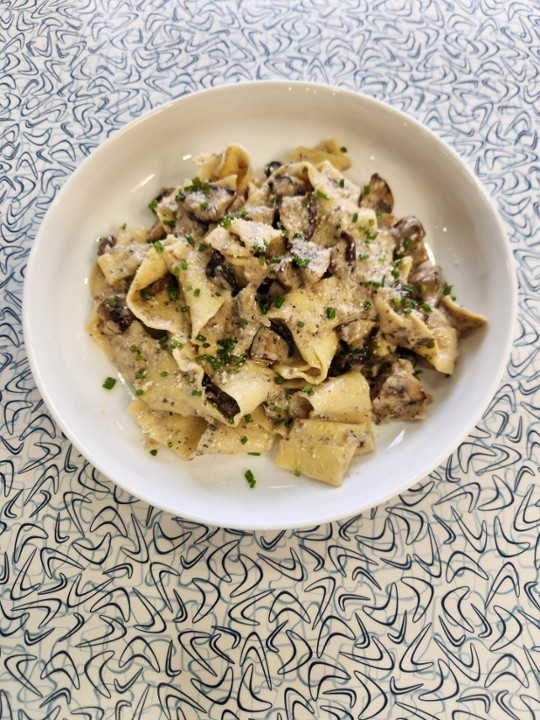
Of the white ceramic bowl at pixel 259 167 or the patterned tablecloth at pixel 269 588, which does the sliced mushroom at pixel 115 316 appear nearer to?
the white ceramic bowl at pixel 259 167

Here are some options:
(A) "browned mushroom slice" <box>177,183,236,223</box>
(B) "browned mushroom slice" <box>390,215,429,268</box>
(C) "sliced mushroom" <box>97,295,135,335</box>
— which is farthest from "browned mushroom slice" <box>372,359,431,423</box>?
(C) "sliced mushroom" <box>97,295,135,335</box>

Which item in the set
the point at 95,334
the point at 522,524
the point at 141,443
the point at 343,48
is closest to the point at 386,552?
the point at 522,524

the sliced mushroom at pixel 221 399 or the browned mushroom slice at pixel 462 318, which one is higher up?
the browned mushroom slice at pixel 462 318

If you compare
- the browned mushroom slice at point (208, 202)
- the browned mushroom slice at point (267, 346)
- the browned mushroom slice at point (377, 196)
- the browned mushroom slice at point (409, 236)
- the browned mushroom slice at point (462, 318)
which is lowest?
the browned mushroom slice at point (267, 346)

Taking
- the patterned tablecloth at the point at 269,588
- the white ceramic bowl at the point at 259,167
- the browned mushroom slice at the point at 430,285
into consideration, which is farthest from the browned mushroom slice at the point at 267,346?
the patterned tablecloth at the point at 269,588

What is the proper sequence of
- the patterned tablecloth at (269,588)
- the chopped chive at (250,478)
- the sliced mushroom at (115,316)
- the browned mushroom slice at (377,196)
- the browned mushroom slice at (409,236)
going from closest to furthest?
the patterned tablecloth at (269,588)
the chopped chive at (250,478)
the sliced mushroom at (115,316)
the browned mushroom slice at (409,236)
the browned mushroom slice at (377,196)

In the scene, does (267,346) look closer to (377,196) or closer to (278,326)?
(278,326)

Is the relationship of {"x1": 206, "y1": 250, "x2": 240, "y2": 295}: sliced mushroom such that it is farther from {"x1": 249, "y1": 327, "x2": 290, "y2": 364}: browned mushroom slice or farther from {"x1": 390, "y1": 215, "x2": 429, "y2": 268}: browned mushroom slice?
{"x1": 390, "y1": 215, "x2": 429, "y2": 268}: browned mushroom slice
